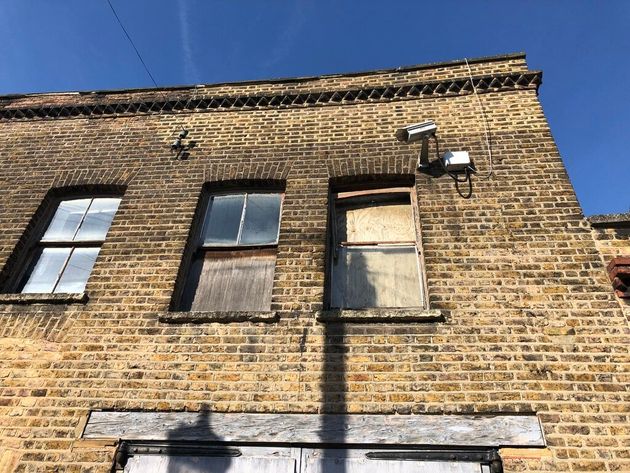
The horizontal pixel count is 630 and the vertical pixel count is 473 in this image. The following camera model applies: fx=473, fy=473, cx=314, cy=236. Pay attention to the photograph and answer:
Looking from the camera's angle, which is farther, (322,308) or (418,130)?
(418,130)

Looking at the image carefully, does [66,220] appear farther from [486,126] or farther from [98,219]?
[486,126]

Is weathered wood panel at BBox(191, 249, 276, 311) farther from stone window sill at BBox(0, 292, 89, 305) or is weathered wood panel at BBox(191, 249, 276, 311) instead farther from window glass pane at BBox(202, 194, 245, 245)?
stone window sill at BBox(0, 292, 89, 305)

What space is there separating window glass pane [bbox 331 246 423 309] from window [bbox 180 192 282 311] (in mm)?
816

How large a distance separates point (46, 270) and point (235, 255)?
242cm

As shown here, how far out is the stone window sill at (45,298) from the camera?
517 centimetres

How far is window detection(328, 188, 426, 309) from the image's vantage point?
519cm

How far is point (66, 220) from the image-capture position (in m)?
6.41

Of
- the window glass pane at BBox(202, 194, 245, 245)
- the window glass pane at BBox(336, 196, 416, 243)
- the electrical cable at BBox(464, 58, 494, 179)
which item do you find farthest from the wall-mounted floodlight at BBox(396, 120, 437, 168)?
the window glass pane at BBox(202, 194, 245, 245)

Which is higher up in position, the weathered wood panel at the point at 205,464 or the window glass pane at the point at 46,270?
the window glass pane at the point at 46,270

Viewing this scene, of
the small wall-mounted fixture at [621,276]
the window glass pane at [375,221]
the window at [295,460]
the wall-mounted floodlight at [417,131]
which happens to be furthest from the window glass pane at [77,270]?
the small wall-mounted fixture at [621,276]

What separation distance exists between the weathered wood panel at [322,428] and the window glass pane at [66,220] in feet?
9.22

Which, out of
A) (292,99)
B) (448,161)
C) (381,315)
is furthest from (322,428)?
(292,99)

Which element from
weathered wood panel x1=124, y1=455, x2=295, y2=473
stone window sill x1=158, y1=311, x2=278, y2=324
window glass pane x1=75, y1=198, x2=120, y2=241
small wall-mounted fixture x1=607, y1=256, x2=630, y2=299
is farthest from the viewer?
window glass pane x1=75, y1=198, x2=120, y2=241

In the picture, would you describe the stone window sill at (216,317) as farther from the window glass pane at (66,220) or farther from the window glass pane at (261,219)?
the window glass pane at (66,220)
